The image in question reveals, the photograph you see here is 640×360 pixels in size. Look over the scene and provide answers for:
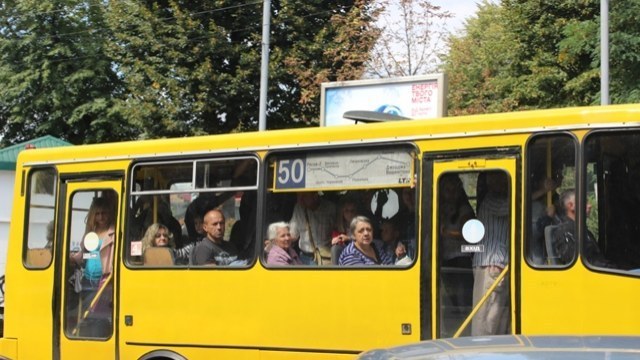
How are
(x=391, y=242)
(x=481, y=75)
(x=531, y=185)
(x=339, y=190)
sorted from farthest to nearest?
(x=481, y=75), (x=339, y=190), (x=391, y=242), (x=531, y=185)

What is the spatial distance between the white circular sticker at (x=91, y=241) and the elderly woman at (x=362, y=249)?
286 cm

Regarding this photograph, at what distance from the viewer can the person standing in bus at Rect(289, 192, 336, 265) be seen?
7.37 meters

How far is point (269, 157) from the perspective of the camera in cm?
763

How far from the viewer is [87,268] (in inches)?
339

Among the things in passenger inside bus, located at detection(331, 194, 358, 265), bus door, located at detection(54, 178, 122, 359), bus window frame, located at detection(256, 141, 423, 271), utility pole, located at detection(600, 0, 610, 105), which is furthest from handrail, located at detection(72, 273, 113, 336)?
utility pole, located at detection(600, 0, 610, 105)

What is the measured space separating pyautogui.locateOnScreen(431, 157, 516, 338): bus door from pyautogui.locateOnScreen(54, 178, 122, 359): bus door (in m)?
3.45

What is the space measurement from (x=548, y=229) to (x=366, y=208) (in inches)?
62.7

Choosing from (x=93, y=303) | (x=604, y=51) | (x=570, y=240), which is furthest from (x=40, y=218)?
(x=604, y=51)

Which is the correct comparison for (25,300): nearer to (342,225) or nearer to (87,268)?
(87,268)

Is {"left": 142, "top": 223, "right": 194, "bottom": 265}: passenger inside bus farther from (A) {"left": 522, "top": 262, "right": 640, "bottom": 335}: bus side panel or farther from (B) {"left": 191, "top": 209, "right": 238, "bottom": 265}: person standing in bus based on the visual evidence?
(A) {"left": 522, "top": 262, "right": 640, "bottom": 335}: bus side panel

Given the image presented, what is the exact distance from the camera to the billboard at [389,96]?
16984 mm

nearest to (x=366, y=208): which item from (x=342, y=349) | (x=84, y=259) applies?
(x=342, y=349)

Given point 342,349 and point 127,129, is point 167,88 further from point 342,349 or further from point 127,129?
point 342,349

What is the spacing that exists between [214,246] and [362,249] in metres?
1.55
